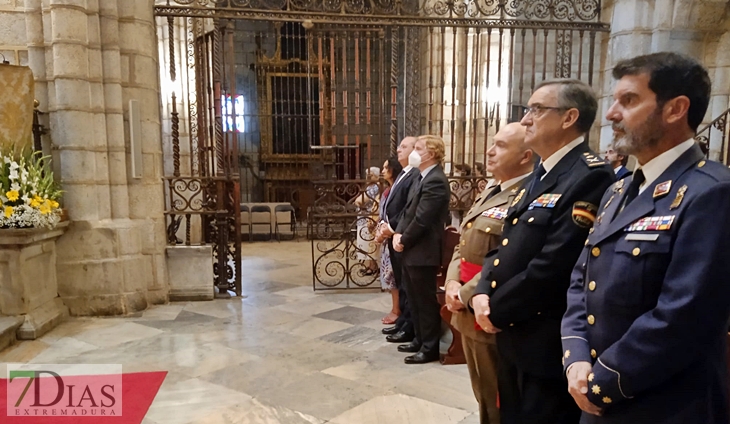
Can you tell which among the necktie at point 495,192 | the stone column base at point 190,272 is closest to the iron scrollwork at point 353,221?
the stone column base at point 190,272

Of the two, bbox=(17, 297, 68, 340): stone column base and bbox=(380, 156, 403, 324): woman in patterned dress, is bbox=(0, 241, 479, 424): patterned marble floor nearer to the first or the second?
bbox=(17, 297, 68, 340): stone column base

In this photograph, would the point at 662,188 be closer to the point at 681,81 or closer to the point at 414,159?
the point at 681,81

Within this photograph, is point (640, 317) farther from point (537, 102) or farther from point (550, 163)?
point (537, 102)

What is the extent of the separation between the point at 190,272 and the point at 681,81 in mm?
4802

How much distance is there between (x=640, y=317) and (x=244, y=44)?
13258 millimetres

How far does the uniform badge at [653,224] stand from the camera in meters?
1.25

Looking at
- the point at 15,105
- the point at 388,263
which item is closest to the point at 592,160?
the point at 388,263

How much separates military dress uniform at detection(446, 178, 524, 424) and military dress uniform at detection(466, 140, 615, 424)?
20 cm

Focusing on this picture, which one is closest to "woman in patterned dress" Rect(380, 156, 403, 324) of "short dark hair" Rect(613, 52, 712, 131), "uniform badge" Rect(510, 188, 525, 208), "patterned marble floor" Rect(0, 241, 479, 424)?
"patterned marble floor" Rect(0, 241, 479, 424)

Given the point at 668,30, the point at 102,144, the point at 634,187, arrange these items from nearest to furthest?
the point at 634,187 < the point at 102,144 < the point at 668,30

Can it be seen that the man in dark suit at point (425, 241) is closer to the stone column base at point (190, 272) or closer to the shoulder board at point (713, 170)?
the shoulder board at point (713, 170)

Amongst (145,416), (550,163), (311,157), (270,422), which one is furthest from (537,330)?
(311,157)

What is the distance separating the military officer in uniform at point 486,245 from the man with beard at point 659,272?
0.67 meters

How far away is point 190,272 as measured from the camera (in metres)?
5.12
